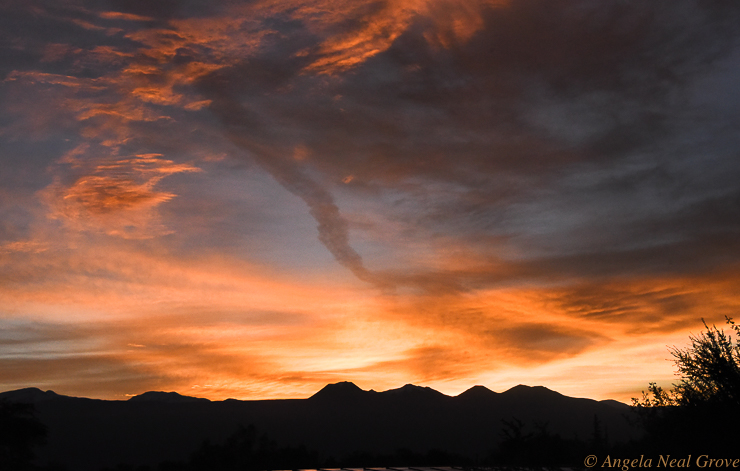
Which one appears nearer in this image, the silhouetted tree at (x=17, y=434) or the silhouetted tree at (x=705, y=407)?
the silhouetted tree at (x=705, y=407)

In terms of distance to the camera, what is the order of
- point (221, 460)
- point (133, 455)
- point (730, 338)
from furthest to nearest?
point (133, 455) → point (221, 460) → point (730, 338)

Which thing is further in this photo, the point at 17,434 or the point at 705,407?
the point at 17,434

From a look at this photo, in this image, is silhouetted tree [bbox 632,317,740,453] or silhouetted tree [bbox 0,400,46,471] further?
silhouetted tree [bbox 0,400,46,471]

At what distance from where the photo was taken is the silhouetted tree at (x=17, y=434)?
71.8 meters

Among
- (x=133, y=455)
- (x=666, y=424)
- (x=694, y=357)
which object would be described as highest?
(x=694, y=357)

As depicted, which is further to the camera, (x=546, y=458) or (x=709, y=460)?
(x=546, y=458)

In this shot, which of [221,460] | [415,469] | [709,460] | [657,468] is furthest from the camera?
[221,460]

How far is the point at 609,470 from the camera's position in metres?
42.8

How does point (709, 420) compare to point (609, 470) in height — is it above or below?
above

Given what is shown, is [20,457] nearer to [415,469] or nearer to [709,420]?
[415,469]

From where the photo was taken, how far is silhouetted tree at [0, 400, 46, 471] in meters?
71.8

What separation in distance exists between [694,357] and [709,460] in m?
5.97

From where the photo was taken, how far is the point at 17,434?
73.1m

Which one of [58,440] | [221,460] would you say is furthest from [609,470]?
[58,440]
